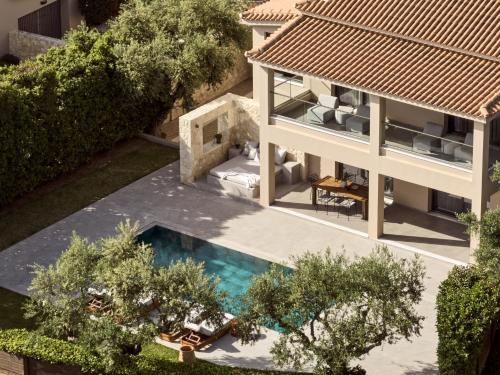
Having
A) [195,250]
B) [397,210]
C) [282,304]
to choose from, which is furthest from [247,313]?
[397,210]

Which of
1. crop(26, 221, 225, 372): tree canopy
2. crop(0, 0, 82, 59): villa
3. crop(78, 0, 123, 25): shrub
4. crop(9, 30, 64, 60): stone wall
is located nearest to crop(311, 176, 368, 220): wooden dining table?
crop(26, 221, 225, 372): tree canopy

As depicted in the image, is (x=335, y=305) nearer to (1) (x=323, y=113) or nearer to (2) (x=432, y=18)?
(1) (x=323, y=113)

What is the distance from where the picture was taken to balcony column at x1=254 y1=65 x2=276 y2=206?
169ft

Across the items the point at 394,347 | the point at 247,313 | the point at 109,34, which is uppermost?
the point at 109,34

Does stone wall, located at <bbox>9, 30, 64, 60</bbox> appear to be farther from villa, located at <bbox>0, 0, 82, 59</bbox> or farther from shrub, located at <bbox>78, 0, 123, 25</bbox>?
shrub, located at <bbox>78, 0, 123, 25</bbox>

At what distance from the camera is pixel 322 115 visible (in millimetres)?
51250

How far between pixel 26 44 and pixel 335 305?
28536 millimetres

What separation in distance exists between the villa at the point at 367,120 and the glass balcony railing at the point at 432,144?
0.05 m

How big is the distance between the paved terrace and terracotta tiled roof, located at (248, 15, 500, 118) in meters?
6.12

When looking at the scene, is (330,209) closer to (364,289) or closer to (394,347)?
(394,347)

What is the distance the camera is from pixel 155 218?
52.6 m

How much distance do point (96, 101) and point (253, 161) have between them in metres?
6.77

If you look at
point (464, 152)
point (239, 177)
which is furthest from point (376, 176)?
point (239, 177)

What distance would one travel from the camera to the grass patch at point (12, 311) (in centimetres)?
4500
